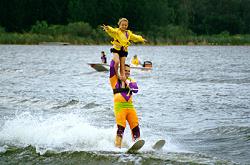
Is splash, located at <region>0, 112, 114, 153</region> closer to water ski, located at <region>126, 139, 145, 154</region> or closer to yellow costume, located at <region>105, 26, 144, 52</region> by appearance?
water ski, located at <region>126, 139, 145, 154</region>

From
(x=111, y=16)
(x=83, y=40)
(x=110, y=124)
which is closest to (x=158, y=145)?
(x=110, y=124)

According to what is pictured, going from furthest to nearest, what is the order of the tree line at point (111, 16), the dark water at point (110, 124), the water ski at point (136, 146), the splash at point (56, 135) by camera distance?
1. the tree line at point (111, 16)
2. the splash at point (56, 135)
3. the dark water at point (110, 124)
4. the water ski at point (136, 146)

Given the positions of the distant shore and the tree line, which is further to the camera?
the tree line

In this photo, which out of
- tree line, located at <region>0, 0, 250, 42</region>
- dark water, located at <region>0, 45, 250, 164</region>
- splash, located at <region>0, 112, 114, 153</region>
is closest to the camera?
dark water, located at <region>0, 45, 250, 164</region>

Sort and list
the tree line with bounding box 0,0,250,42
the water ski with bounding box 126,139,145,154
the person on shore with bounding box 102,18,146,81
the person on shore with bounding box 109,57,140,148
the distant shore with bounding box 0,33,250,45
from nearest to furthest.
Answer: the water ski with bounding box 126,139,145,154
the person on shore with bounding box 102,18,146,81
the person on shore with bounding box 109,57,140,148
the distant shore with bounding box 0,33,250,45
the tree line with bounding box 0,0,250,42

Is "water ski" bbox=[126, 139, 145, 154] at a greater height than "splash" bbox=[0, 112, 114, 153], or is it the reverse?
"water ski" bbox=[126, 139, 145, 154]

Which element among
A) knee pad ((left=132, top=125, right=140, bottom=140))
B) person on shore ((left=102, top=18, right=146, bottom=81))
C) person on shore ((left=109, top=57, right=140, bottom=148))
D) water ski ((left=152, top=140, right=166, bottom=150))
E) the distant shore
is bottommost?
the distant shore

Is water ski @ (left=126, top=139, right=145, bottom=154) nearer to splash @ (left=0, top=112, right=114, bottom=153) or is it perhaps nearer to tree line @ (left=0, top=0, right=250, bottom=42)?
splash @ (left=0, top=112, right=114, bottom=153)

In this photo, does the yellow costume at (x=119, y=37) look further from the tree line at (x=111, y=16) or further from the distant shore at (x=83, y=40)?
the tree line at (x=111, y=16)

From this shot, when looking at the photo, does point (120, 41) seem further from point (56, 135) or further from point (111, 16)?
point (111, 16)

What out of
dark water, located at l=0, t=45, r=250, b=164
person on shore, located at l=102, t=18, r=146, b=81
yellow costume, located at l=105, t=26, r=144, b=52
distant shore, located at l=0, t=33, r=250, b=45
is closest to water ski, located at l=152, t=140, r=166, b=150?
dark water, located at l=0, t=45, r=250, b=164

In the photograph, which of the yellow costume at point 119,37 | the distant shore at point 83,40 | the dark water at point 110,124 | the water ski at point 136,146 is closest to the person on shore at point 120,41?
the yellow costume at point 119,37

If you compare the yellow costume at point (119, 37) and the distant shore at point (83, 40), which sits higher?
the yellow costume at point (119, 37)

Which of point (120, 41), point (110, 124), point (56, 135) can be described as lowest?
point (110, 124)
